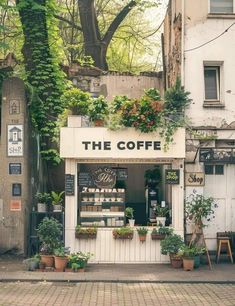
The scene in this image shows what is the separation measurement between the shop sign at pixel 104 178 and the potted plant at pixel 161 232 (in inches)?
68.9

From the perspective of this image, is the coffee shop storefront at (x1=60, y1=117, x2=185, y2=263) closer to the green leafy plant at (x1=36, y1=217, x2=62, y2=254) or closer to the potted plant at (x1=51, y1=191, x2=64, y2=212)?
the potted plant at (x1=51, y1=191, x2=64, y2=212)

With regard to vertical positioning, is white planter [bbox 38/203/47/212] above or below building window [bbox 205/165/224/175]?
below

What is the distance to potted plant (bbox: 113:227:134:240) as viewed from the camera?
48.6 feet

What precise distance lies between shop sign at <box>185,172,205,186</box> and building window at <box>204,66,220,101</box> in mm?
2287

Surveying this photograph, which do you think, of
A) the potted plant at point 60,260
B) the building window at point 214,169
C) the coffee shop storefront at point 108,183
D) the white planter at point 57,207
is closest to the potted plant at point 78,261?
the potted plant at point 60,260

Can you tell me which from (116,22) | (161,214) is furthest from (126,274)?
(116,22)

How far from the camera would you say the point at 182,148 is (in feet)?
49.3

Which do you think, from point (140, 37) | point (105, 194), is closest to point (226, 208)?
point (105, 194)

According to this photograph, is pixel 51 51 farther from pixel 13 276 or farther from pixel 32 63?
pixel 13 276

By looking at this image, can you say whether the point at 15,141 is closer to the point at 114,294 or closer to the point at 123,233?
the point at 123,233

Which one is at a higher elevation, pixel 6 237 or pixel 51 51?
pixel 51 51

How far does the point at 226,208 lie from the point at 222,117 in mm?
2631

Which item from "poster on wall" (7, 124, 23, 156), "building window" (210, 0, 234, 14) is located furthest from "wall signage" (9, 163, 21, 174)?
"building window" (210, 0, 234, 14)

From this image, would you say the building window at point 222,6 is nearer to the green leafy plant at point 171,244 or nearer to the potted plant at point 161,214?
the potted plant at point 161,214
